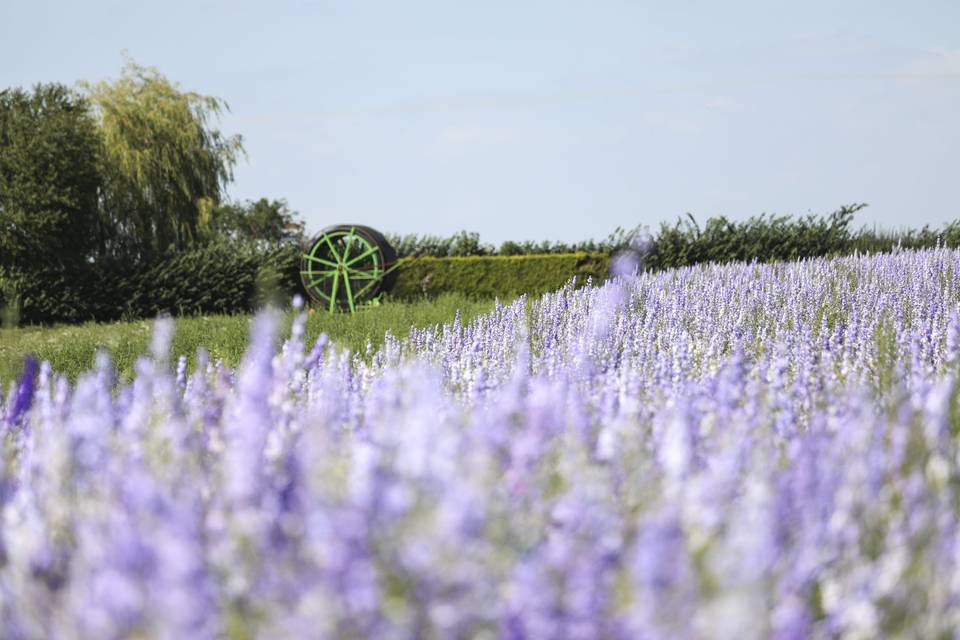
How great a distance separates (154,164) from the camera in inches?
1176

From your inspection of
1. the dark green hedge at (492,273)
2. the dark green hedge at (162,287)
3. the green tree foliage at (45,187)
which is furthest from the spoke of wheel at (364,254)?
the green tree foliage at (45,187)

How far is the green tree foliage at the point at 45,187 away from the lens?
2425cm

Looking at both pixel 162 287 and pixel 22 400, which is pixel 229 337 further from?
pixel 162 287

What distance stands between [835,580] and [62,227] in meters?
25.4

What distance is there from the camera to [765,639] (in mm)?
2043

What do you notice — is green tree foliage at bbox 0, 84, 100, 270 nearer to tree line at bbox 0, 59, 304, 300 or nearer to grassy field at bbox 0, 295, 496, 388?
tree line at bbox 0, 59, 304, 300

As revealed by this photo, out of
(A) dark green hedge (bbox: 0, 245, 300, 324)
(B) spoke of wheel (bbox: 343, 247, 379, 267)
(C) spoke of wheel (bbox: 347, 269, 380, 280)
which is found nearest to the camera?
(B) spoke of wheel (bbox: 343, 247, 379, 267)

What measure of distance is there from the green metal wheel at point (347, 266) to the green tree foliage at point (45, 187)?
7190 millimetres

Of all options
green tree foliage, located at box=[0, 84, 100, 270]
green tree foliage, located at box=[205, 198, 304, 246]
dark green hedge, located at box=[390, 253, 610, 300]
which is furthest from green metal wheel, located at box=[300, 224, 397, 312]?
green tree foliage, located at box=[205, 198, 304, 246]

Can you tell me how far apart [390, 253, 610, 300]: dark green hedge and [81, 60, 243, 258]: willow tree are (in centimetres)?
1198

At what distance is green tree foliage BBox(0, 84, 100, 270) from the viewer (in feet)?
79.6

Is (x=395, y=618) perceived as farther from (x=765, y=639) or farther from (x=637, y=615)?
(x=765, y=639)

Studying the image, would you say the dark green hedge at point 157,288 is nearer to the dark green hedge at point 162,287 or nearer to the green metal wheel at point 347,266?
the dark green hedge at point 162,287

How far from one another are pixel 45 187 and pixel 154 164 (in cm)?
536
